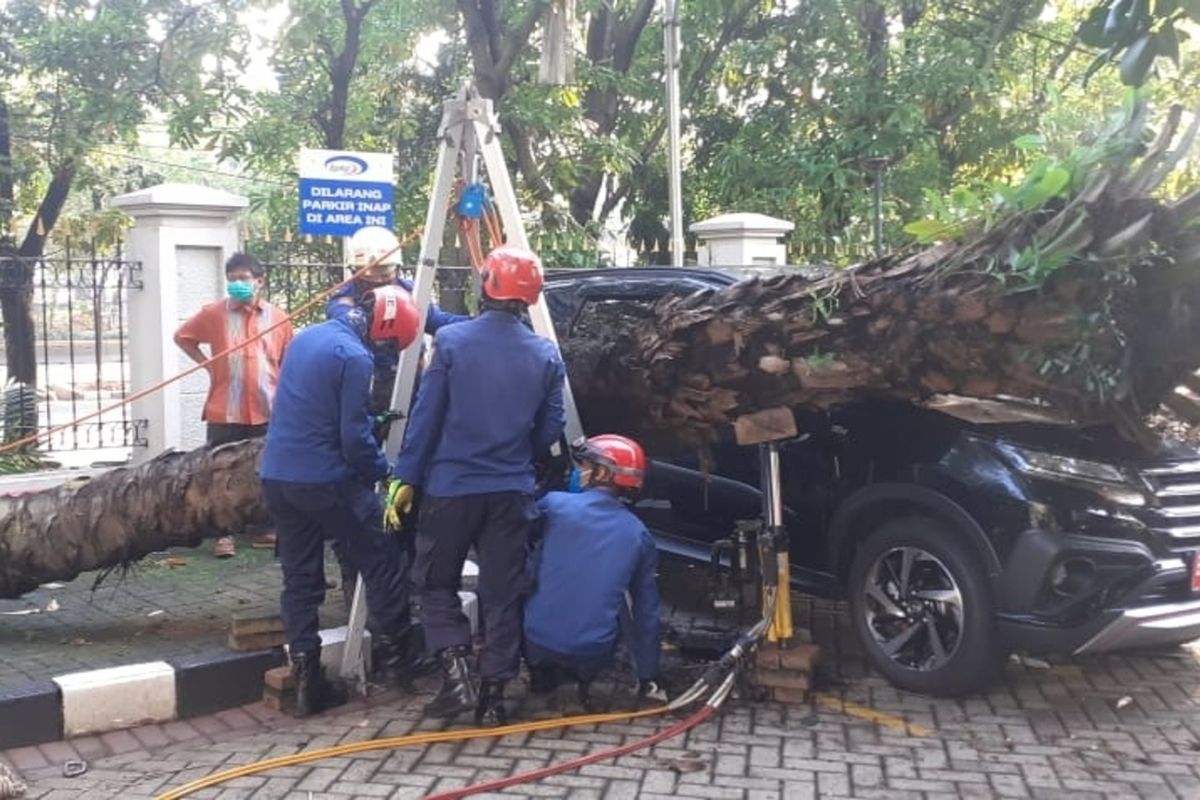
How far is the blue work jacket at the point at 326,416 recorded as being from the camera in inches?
197

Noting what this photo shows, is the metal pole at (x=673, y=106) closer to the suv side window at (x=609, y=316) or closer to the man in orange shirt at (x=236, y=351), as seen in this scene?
the suv side window at (x=609, y=316)

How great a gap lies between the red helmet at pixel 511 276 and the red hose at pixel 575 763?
5.88 ft

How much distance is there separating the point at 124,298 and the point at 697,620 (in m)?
4.92

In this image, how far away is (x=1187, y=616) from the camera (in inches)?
195

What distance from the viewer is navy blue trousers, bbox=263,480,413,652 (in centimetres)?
511

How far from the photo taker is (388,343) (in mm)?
5410

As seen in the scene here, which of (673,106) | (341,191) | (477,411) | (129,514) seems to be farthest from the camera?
(673,106)

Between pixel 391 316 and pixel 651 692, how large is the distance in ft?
6.30

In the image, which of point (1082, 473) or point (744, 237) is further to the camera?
point (744, 237)

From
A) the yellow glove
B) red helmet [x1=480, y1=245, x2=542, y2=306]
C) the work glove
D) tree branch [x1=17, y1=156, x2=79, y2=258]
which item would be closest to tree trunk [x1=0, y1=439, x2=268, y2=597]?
the yellow glove

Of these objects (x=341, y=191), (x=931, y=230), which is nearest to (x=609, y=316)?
(x=931, y=230)

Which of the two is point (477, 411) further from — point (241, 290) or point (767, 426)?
point (241, 290)

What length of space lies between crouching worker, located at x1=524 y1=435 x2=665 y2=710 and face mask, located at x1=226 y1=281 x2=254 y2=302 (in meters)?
2.86

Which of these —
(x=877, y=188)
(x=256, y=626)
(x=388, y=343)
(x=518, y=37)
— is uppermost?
(x=518, y=37)
